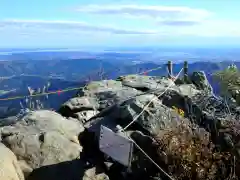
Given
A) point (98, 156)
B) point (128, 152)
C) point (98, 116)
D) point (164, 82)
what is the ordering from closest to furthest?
point (128, 152) → point (98, 156) → point (98, 116) → point (164, 82)

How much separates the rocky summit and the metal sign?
0.13m

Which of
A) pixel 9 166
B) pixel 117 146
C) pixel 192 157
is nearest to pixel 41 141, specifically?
pixel 9 166

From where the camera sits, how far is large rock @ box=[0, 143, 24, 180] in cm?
686

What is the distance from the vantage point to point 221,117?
28.9 feet

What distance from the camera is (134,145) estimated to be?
7.48 m

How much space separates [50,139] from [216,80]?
5.81m

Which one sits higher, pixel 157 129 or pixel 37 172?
pixel 157 129

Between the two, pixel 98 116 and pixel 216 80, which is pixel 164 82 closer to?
pixel 216 80

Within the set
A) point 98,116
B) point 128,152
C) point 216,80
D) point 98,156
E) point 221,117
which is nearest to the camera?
point 128,152

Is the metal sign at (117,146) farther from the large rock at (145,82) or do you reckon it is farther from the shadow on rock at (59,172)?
the large rock at (145,82)

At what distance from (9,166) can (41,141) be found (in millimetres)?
886

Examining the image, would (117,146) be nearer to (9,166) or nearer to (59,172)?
(59,172)

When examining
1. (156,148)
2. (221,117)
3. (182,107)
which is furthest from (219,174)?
(182,107)

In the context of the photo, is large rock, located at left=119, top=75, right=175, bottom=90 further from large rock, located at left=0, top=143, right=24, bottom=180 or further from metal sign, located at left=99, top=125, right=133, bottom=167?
large rock, located at left=0, top=143, right=24, bottom=180
